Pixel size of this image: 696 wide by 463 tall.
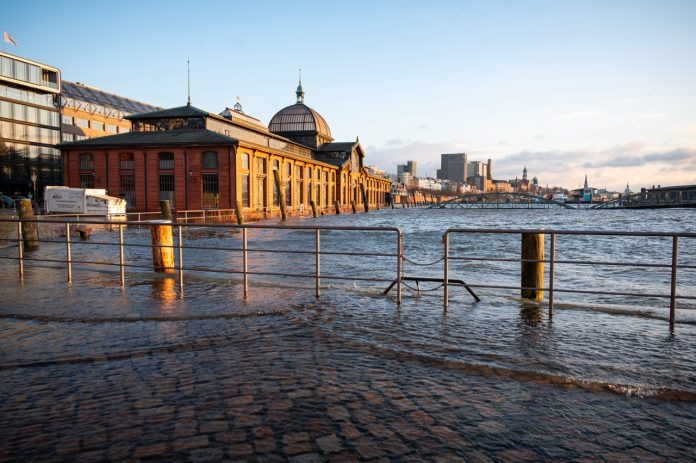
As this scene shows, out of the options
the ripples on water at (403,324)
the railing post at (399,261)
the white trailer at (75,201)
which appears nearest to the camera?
the ripples on water at (403,324)

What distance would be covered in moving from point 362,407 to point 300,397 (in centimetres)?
58

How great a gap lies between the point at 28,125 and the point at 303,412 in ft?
267

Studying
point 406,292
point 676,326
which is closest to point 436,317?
point 406,292

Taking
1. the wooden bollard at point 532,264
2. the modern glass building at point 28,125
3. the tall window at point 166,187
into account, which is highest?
the modern glass building at point 28,125

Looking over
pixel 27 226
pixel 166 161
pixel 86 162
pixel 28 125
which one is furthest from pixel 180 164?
pixel 28 125

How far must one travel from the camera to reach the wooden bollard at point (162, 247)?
40.3 feet

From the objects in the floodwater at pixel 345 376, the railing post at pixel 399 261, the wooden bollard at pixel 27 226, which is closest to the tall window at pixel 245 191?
the wooden bollard at pixel 27 226

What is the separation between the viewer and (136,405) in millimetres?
4395

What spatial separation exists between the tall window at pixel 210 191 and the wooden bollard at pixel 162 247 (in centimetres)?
3465

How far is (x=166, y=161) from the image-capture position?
158 feet

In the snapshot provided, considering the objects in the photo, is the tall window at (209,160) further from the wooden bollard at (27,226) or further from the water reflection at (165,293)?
the water reflection at (165,293)

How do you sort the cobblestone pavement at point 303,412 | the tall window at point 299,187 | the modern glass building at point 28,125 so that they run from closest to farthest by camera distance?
the cobblestone pavement at point 303,412 → the tall window at point 299,187 → the modern glass building at point 28,125

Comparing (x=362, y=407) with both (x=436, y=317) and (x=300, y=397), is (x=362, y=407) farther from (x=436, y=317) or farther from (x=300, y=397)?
(x=436, y=317)

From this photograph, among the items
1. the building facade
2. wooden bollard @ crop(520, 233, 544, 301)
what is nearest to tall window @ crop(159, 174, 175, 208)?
the building facade
